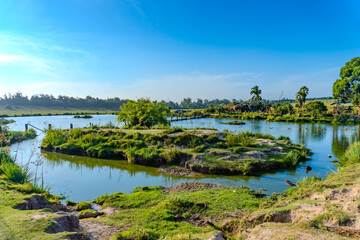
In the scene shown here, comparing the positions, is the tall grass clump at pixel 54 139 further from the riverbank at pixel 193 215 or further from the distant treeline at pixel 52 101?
the distant treeline at pixel 52 101

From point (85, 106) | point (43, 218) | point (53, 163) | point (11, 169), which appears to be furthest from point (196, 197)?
point (85, 106)

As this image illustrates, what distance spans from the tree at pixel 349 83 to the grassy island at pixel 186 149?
40.8 meters

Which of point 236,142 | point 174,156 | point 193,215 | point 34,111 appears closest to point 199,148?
point 174,156

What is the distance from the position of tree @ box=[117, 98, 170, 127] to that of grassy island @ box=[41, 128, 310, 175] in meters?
5.28

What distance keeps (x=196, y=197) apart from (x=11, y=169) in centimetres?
599

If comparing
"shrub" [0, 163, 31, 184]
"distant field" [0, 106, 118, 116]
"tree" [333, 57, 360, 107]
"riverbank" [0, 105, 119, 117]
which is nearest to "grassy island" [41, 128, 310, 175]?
"shrub" [0, 163, 31, 184]

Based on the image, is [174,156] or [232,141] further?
[232,141]

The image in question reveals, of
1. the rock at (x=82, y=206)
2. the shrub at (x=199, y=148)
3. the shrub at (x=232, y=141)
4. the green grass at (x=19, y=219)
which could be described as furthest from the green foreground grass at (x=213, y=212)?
the shrub at (x=232, y=141)

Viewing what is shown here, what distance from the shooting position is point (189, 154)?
13594mm

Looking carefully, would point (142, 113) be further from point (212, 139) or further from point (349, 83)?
point (349, 83)

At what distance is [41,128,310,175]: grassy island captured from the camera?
12.5 metres

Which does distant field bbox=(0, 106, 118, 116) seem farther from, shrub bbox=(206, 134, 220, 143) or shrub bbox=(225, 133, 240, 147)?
shrub bbox=(225, 133, 240, 147)

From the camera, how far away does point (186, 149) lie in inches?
580

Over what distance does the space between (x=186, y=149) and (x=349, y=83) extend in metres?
52.2
